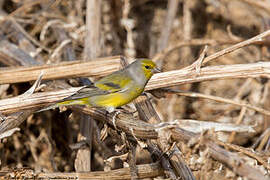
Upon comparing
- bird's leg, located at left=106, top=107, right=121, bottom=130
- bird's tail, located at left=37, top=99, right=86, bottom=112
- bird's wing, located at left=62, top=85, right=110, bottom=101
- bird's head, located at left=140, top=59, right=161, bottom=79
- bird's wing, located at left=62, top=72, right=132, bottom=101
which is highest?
bird's head, located at left=140, top=59, right=161, bottom=79

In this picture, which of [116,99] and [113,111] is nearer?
[113,111]

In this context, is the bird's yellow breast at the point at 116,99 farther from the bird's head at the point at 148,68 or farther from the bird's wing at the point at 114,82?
the bird's head at the point at 148,68

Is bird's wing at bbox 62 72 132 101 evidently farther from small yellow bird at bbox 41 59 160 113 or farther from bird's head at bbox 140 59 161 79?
bird's head at bbox 140 59 161 79

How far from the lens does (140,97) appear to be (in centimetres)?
328

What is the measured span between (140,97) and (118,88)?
273 millimetres

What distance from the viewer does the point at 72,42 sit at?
4582 mm

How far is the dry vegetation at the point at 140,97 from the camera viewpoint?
2465 millimetres

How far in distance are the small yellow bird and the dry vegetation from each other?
0.30 feet

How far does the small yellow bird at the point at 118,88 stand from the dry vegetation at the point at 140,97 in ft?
0.30

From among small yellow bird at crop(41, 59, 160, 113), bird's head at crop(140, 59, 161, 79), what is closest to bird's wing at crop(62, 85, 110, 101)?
small yellow bird at crop(41, 59, 160, 113)

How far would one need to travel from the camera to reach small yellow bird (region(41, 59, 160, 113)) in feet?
10.6

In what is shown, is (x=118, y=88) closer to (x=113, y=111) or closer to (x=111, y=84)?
(x=111, y=84)

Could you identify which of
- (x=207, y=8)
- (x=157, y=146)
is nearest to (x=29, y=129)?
(x=157, y=146)

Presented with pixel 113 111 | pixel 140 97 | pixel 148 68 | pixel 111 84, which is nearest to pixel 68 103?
pixel 113 111
